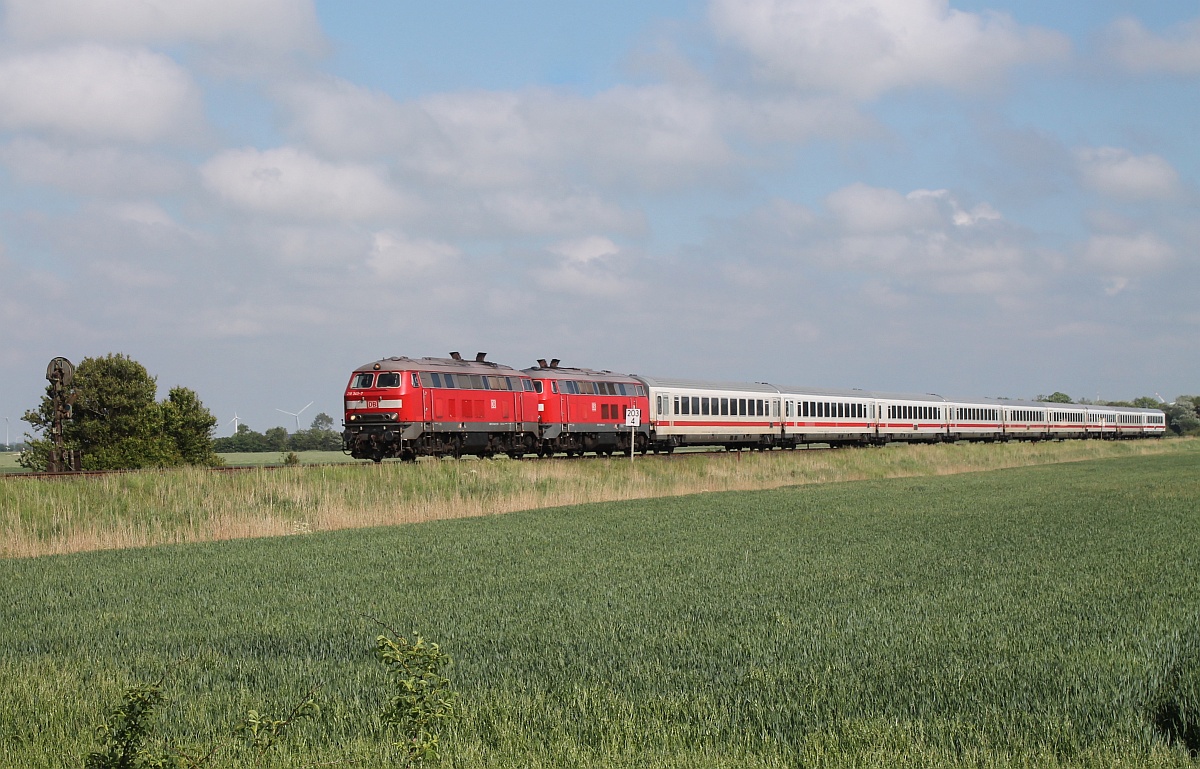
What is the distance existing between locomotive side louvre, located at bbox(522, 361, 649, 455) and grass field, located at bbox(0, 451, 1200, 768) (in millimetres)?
23430

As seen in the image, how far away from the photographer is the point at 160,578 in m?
16.6

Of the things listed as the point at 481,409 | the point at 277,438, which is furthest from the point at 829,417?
the point at 277,438

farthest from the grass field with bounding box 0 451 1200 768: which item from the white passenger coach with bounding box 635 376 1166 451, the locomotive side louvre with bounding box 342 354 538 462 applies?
the white passenger coach with bounding box 635 376 1166 451

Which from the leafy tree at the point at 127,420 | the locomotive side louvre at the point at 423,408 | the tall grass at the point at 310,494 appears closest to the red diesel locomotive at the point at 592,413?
the locomotive side louvre at the point at 423,408

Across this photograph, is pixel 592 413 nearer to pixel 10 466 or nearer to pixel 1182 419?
pixel 10 466

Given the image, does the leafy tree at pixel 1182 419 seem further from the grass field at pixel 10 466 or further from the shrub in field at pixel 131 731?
the shrub in field at pixel 131 731

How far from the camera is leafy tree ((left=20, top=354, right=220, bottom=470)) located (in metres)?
62.1

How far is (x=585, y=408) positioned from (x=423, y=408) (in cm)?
1119

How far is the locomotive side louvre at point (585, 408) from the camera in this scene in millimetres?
45156

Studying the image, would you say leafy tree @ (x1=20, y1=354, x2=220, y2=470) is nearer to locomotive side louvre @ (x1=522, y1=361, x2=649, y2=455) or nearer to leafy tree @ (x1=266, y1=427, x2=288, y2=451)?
locomotive side louvre @ (x1=522, y1=361, x2=649, y2=455)

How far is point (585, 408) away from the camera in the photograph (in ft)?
155

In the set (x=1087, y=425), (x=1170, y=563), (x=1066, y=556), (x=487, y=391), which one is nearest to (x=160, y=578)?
(x=1066, y=556)

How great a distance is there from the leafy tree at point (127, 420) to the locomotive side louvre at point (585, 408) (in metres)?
26.8

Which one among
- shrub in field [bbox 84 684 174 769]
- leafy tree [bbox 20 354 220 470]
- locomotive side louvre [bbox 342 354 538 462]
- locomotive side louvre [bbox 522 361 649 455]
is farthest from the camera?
leafy tree [bbox 20 354 220 470]
